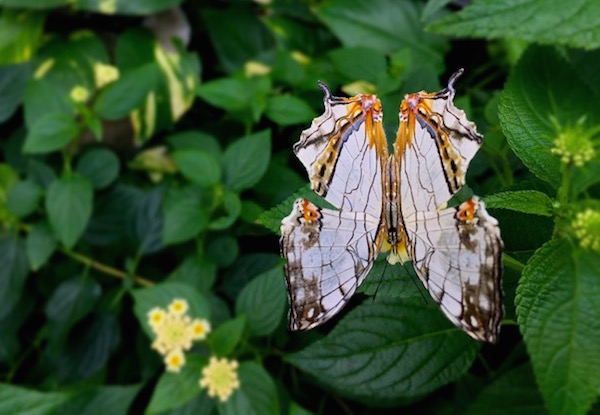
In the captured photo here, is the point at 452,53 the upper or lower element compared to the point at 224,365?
upper

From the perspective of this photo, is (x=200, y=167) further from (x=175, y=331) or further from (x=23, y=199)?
(x=23, y=199)

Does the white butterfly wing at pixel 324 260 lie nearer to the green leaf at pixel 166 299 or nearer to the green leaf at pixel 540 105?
the green leaf at pixel 540 105

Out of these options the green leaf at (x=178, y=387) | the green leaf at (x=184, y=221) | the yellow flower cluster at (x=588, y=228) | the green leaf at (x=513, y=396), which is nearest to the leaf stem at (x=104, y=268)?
the green leaf at (x=184, y=221)

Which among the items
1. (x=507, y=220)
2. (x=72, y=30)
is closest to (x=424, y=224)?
(x=507, y=220)

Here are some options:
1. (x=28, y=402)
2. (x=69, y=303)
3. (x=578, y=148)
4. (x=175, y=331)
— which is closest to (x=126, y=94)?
(x=69, y=303)

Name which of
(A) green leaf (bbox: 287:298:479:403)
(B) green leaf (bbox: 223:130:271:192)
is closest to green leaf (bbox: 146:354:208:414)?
(A) green leaf (bbox: 287:298:479:403)

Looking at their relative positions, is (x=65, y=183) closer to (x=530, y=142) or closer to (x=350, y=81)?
(x=350, y=81)

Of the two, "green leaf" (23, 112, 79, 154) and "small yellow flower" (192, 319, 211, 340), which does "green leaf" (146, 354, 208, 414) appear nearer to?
"small yellow flower" (192, 319, 211, 340)
